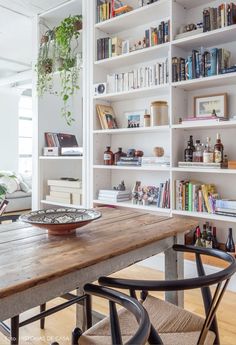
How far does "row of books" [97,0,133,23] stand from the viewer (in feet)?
10.6

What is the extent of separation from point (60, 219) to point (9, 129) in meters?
6.77

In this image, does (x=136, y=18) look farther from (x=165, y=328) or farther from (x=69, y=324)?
(x=165, y=328)

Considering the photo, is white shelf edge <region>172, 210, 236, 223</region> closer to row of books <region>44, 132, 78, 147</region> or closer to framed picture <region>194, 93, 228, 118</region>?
framed picture <region>194, 93, 228, 118</region>

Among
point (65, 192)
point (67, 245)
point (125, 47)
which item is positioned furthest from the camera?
point (65, 192)

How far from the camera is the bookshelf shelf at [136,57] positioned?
2996 millimetres

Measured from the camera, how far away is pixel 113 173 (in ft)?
12.0

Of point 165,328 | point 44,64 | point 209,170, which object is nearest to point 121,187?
point 209,170

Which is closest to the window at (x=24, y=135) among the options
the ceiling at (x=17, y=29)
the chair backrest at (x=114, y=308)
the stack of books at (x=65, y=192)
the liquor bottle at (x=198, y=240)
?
the ceiling at (x=17, y=29)

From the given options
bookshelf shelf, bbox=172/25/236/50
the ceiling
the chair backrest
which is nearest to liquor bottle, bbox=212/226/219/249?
bookshelf shelf, bbox=172/25/236/50

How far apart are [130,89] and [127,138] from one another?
0.55 m

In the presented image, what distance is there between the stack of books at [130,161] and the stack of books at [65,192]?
62 cm

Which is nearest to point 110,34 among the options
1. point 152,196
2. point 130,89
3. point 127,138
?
point 130,89

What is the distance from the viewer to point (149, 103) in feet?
11.0

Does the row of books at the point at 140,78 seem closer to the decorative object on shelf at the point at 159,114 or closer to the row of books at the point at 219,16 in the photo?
the decorative object on shelf at the point at 159,114
